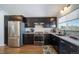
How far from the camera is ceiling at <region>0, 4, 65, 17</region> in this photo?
71.3 inches

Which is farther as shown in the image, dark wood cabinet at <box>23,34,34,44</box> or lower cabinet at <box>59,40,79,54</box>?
dark wood cabinet at <box>23,34,34,44</box>

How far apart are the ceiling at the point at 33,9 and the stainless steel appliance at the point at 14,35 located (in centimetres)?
22

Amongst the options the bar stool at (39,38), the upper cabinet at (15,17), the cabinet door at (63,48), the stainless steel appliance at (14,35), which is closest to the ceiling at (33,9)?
the upper cabinet at (15,17)

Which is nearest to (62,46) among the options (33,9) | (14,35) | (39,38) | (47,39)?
(47,39)

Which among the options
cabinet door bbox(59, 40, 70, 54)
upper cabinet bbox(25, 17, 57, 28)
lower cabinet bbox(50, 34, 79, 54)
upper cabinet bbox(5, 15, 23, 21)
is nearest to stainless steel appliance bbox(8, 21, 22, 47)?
upper cabinet bbox(5, 15, 23, 21)

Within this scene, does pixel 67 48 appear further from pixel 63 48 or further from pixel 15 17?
pixel 15 17

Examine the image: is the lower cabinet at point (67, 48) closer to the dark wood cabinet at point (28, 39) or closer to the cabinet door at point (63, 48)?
the cabinet door at point (63, 48)

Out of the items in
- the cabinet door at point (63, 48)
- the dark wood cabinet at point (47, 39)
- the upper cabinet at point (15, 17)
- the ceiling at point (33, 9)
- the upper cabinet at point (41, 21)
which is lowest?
the cabinet door at point (63, 48)

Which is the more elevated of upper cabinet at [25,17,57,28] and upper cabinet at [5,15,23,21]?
upper cabinet at [5,15,23,21]

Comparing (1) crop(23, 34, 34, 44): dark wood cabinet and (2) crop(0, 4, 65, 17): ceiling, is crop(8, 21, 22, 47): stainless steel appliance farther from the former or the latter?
(2) crop(0, 4, 65, 17): ceiling

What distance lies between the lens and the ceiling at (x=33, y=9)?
1811 mm

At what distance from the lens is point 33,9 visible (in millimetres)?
1902

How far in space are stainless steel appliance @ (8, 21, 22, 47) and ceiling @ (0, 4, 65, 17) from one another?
0.71ft

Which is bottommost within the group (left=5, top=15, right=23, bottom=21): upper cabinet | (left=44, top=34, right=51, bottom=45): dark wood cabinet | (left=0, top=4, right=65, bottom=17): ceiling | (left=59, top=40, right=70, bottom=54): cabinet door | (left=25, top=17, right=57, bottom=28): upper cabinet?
(left=59, top=40, right=70, bottom=54): cabinet door
